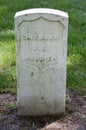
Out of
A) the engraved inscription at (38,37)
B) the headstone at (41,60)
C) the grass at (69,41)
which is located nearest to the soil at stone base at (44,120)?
the headstone at (41,60)

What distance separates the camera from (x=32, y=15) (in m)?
3.91

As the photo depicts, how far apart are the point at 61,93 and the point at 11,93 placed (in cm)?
91

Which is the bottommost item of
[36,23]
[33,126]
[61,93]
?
[33,126]

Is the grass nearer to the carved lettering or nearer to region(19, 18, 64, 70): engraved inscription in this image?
region(19, 18, 64, 70): engraved inscription

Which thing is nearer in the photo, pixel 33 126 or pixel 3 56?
pixel 33 126

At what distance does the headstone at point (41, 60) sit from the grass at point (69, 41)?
86 cm

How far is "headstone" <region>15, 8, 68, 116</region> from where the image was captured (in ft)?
13.0

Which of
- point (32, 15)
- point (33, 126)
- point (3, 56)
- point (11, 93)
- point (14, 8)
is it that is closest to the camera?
point (32, 15)

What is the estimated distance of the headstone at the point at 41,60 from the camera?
13.0 feet

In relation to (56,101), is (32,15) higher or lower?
higher

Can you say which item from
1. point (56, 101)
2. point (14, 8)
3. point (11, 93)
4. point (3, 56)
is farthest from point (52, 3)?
point (56, 101)

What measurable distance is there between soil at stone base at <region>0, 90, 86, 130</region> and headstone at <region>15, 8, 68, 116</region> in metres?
0.08

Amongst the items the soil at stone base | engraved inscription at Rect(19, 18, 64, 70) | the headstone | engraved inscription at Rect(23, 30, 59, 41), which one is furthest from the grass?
engraved inscription at Rect(23, 30, 59, 41)

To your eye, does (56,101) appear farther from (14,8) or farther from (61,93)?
(14,8)
